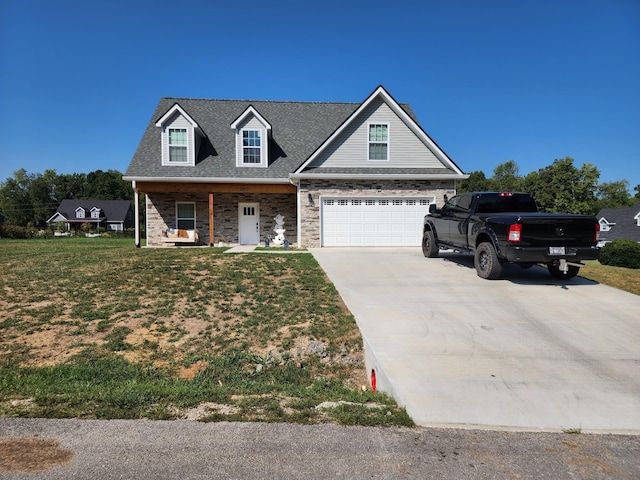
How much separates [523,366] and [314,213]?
40.4 feet

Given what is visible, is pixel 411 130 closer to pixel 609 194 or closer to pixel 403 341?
pixel 403 341

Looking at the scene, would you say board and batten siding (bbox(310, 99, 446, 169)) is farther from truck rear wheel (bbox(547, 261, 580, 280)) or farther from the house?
truck rear wheel (bbox(547, 261, 580, 280))

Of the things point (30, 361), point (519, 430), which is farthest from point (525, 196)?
point (30, 361)

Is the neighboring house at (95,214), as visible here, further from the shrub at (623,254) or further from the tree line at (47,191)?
the shrub at (623,254)

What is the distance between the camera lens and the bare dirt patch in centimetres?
292

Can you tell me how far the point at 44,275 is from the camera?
994cm

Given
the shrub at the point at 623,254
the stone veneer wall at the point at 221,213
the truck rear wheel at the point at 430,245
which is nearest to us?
the truck rear wheel at the point at 430,245

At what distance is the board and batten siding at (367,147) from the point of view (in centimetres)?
1680

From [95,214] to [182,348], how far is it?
233 ft

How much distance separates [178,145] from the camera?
1795cm

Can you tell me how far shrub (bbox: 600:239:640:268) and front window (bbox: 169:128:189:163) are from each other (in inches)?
727

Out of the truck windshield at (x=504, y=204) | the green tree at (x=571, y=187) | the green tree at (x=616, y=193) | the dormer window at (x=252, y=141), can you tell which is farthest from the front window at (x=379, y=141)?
the green tree at (x=616, y=193)

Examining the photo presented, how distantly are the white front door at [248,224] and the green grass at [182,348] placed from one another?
28.5ft

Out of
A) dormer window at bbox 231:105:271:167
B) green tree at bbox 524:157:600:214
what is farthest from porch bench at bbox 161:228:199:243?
green tree at bbox 524:157:600:214
